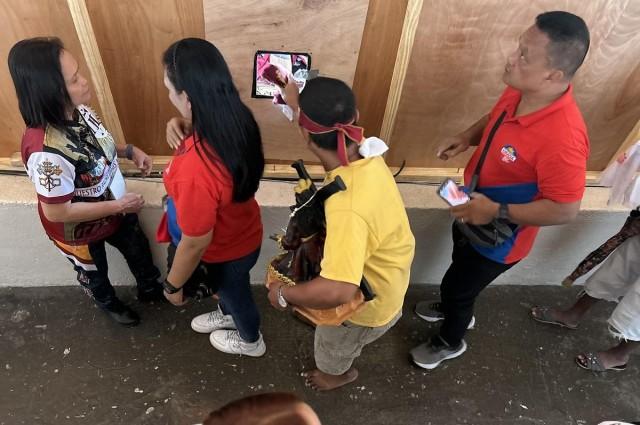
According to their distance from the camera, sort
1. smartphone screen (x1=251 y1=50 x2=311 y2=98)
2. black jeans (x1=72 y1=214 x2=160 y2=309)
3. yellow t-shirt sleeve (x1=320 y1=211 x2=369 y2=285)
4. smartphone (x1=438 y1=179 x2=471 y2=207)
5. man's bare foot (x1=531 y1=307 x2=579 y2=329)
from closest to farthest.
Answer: yellow t-shirt sleeve (x1=320 y1=211 x2=369 y2=285) → smartphone (x1=438 y1=179 x2=471 y2=207) → smartphone screen (x1=251 y1=50 x2=311 y2=98) → black jeans (x1=72 y1=214 x2=160 y2=309) → man's bare foot (x1=531 y1=307 x2=579 y2=329)

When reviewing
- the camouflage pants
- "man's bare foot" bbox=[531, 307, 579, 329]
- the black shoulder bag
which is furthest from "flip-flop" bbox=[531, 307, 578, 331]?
the black shoulder bag

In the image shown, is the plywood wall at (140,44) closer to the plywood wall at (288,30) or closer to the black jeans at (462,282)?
the plywood wall at (288,30)

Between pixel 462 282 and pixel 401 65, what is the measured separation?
113 centimetres

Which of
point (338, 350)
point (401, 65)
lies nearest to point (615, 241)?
point (401, 65)

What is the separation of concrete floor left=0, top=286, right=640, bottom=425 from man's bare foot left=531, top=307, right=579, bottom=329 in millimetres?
64

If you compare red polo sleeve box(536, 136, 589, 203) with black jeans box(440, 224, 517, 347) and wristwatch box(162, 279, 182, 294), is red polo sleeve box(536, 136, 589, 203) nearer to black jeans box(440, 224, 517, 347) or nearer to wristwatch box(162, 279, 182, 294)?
black jeans box(440, 224, 517, 347)

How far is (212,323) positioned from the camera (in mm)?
2889

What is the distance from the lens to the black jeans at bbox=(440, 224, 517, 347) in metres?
2.36

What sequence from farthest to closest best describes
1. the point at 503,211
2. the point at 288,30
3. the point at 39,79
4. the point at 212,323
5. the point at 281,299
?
the point at 212,323 → the point at 288,30 → the point at 503,211 → the point at 281,299 → the point at 39,79

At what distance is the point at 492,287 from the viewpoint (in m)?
3.43

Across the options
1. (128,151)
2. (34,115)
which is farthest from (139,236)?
(34,115)

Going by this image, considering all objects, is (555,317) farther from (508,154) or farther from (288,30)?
(288,30)

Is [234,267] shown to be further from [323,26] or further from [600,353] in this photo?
[600,353]

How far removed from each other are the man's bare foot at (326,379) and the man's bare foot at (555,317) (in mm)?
1333
